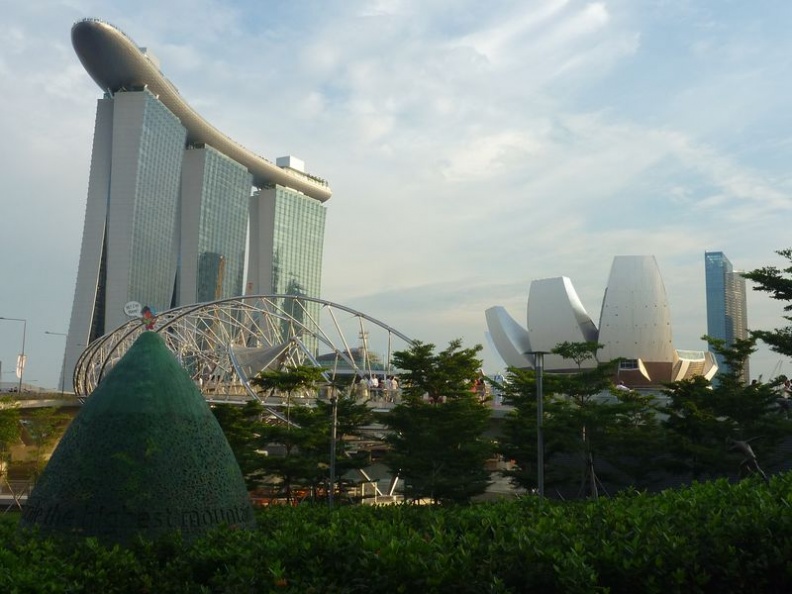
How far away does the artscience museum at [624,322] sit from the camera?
6200cm

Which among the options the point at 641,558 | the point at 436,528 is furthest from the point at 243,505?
the point at 641,558

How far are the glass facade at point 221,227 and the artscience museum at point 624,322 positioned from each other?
78.6 m

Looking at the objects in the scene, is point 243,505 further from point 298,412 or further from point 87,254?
point 87,254

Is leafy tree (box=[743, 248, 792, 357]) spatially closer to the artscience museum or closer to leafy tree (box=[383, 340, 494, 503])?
leafy tree (box=[383, 340, 494, 503])

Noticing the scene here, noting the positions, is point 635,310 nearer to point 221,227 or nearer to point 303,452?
point 303,452

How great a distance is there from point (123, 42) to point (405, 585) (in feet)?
370

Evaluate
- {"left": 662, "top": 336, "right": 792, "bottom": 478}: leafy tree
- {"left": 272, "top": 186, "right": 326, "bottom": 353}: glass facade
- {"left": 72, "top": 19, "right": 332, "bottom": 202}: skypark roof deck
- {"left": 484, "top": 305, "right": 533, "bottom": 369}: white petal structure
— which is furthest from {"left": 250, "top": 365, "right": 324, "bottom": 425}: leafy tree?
{"left": 272, "top": 186, "right": 326, "bottom": 353}: glass facade

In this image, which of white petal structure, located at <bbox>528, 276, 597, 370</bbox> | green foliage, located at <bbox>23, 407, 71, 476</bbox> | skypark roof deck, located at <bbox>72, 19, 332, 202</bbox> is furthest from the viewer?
skypark roof deck, located at <bbox>72, 19, 332, 202</bbox>

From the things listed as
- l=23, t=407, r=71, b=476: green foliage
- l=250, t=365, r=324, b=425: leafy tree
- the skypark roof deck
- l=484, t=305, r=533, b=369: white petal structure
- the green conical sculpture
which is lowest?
l=23, t=407, r=71, b=476: green foliage

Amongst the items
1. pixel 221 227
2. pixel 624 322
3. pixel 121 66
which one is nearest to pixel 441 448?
pixel 624 322

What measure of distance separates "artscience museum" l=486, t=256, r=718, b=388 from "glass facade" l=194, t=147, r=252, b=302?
78.6 meters

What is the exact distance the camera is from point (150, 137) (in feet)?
371

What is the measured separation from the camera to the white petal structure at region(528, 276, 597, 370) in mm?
65125

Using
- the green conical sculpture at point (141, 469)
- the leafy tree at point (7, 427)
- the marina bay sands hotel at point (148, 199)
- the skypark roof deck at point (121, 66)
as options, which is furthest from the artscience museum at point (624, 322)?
the skypark roof deck at point (121, 66)
